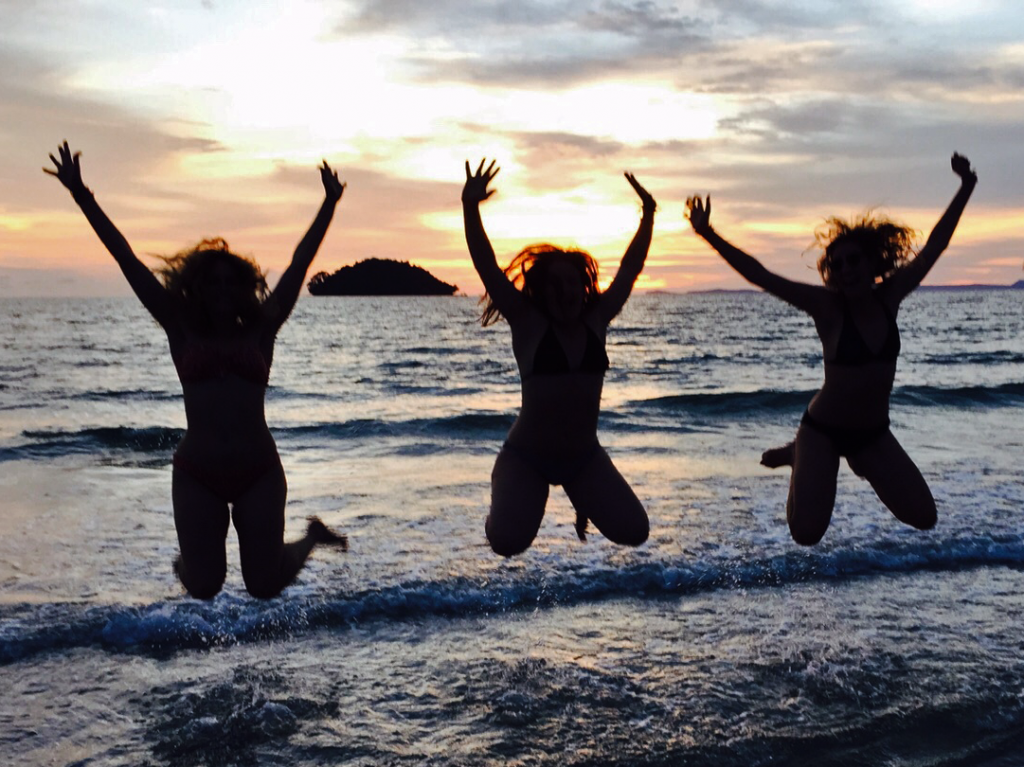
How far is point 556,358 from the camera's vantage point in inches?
258

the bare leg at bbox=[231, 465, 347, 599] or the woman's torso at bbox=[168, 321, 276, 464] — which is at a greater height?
the woman's torso at bbox=[168, 321, 276, 464]

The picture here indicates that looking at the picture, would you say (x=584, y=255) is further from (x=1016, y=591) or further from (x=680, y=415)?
(x=680, y=415)

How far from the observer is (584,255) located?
6762 millimetres

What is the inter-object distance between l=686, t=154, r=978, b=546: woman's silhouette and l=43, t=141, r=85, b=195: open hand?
15.8 feet

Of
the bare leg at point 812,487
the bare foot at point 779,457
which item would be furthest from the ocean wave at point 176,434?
the bare leg at point 812,487

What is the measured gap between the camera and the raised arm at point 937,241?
284 inches

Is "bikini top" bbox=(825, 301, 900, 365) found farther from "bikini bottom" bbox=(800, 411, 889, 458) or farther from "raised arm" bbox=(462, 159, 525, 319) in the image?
"raised arm" bbox=(462, 159, 525, 319)

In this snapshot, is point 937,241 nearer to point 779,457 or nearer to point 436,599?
point 779,457

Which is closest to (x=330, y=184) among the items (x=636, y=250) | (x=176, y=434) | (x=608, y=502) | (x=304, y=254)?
(x=304, y=254)

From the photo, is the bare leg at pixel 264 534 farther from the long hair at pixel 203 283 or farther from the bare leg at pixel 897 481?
the bare leg at pixel 897 481

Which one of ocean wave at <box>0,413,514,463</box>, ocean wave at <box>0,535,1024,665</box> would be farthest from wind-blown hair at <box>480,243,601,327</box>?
ocean wave at <box>0,413,514,463</box>

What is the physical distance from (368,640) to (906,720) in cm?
451

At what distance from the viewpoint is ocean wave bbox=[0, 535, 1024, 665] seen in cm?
856

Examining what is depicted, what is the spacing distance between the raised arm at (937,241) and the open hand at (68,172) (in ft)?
19.1
